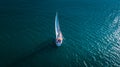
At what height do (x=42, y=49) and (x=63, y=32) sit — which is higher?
(x=63, y=32)

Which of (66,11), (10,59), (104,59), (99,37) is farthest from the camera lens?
(66,11)

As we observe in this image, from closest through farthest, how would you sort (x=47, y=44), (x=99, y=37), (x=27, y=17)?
1. (x=47, y=44)
2. (x=99, y=37)
3. (x=27, y=17)

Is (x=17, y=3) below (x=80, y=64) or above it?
above

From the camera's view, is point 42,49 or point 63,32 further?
point 63,32

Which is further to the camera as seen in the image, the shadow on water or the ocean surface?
the ocean surface

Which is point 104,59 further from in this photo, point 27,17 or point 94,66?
point 27,17

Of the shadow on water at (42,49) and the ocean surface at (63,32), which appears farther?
the ocean surface at (63,32)

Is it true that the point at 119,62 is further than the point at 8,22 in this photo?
No

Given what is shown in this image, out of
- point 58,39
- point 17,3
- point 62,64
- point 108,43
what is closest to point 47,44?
point 58,39
